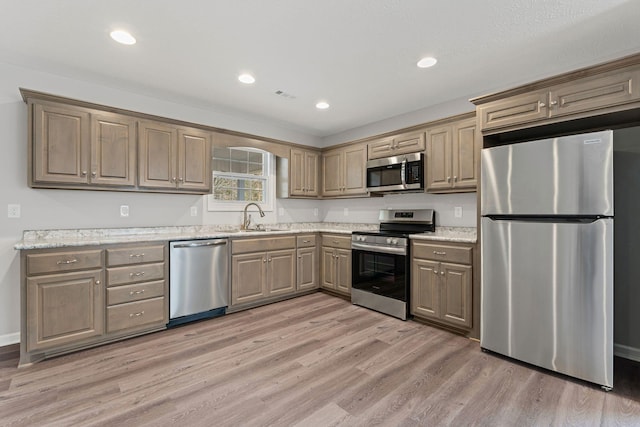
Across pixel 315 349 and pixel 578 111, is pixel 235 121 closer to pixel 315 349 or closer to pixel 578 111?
pixel 315 349

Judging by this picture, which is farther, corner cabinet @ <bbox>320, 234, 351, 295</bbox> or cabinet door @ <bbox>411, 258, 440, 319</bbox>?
corner cabinet @ <bbox>320, 234, 351, 295</bbox>

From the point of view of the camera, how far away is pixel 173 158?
3.46 m

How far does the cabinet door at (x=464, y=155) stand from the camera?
3256mm

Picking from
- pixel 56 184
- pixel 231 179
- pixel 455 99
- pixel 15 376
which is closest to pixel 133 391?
pixel 15 376

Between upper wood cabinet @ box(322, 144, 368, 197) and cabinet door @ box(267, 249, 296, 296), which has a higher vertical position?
upper wood cabinet @ box(322, 144, 368, 197)

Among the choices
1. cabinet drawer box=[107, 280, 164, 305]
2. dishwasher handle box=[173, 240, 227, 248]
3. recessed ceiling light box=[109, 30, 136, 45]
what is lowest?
cabinet drawer box=[107, 280, 164, 305]

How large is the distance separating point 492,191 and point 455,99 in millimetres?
1532

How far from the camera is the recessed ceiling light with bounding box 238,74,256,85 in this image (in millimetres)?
2993

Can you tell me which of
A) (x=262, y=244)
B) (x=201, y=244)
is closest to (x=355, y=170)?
(x=262, y=244)

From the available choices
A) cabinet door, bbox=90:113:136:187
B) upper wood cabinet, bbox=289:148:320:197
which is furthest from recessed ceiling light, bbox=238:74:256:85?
upper wood cabinet, bbox=289:148:320:197

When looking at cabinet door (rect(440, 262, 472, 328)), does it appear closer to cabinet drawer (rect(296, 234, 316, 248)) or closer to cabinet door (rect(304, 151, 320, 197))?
cabinet drawer (rect(296, 234, 316, 248))

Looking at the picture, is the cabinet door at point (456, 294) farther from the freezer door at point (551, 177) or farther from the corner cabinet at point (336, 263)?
the corner cabinet at point (336, 263)

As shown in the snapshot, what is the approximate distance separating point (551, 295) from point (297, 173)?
11.3 feet

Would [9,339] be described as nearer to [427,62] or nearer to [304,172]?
[304,172]
